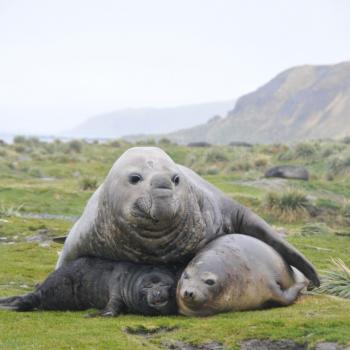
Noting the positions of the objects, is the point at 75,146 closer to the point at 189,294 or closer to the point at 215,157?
the point at 215,157

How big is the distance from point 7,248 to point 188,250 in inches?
295

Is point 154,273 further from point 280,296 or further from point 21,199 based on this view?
point 21,199

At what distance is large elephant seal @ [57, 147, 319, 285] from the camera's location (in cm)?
900

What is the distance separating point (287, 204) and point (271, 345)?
17.1 metres

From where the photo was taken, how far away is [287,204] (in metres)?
24.5

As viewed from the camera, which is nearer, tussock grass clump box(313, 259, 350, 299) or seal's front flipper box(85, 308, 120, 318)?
seal's front flipper box(85, 308, 120, 318)

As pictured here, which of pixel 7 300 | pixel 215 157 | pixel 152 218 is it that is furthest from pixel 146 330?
pixel 215 157

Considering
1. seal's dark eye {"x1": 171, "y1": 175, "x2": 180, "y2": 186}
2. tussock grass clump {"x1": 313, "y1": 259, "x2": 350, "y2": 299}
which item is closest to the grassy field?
tussock grass clump {"x1": 313, "y1": 259, "x2": 350, "y2": 299}

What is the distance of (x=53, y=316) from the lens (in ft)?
31.3

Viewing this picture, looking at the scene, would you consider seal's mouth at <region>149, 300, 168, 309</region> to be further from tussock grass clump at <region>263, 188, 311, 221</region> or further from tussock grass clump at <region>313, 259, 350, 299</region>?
tussock grass clump at <region>263, 188, 311, 221</region>

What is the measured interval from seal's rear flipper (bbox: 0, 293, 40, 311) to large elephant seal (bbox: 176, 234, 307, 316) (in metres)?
2.05

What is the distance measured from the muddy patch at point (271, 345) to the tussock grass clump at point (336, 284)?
3.27 m

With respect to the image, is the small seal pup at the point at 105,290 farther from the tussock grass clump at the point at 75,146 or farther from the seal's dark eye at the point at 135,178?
the tussock grass clump at the point at 75,146

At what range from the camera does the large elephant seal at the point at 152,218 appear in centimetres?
900
